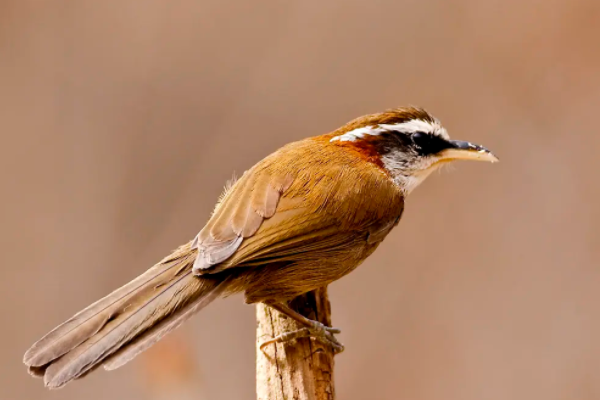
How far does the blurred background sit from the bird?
1726 millimetres

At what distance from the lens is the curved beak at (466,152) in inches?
121

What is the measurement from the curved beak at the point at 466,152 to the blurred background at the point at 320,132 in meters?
1.67

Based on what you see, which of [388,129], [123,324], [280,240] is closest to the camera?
[123,324]

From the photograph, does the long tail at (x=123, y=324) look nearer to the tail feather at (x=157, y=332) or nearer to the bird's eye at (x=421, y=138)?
Result: the tail feather at (x=157, y=332)

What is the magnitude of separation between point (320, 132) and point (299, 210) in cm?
222

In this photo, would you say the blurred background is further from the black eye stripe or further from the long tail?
the long tail

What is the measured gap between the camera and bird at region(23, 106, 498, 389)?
2260 millimetres

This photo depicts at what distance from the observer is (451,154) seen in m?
3.12

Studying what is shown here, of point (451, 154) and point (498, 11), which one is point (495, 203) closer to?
point (498, 11)

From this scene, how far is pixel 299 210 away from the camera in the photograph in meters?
2.60

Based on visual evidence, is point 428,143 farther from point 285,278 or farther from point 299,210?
point 285,278

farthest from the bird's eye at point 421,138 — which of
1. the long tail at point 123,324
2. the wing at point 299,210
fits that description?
the long tail at point 123,324

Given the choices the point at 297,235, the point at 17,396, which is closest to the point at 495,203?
the point at 297,235

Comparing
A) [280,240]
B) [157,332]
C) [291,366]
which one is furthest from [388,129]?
[157,332]
